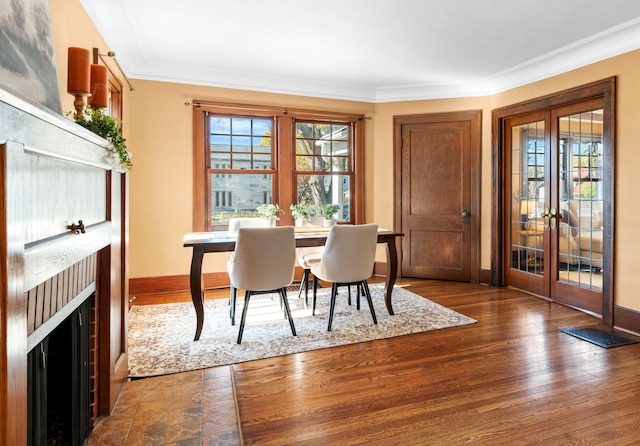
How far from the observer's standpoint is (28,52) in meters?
1.43

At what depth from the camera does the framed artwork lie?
49.3 inches

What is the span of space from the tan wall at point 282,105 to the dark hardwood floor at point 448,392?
4.12ft

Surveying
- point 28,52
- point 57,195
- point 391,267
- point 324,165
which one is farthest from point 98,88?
point 324,165

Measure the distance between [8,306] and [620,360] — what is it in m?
3.36

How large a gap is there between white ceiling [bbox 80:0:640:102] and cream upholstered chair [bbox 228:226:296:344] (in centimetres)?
179

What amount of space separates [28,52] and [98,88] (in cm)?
46

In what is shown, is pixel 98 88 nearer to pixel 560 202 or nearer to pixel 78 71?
pixel 78 71

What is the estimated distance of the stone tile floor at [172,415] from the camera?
62.6 inches

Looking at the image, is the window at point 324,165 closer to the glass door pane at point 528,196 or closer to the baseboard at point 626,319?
the glass door pane at point 528,196

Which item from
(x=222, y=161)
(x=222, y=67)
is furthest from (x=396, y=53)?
(x=222, y=161)

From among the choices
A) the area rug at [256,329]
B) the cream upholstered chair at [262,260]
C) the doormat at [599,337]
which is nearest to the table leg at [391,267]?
the area rug at [256,329]

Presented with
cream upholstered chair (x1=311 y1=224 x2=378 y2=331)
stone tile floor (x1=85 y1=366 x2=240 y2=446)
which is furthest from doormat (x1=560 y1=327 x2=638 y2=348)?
stone tile floor (x1=85 y1=366 x2=240 y2=446)

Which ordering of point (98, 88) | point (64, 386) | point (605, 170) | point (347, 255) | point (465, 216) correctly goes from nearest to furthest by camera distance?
1. point (64, 386)
2. point (98, 88)
3. point (347, 255)
4. point (605, 170)
5. point (465, 216)

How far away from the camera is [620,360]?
260 cm
